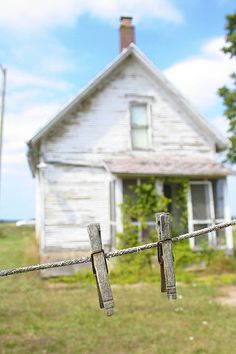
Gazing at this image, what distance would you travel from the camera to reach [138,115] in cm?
1673

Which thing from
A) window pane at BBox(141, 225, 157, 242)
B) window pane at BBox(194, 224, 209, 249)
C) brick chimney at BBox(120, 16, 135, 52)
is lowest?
window pane at BBox(194, 224, 209, 249)

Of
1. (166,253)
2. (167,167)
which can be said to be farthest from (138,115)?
(166,253)

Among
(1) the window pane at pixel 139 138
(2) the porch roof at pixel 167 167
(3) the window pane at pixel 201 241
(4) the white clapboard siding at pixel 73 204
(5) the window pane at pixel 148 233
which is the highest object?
(1) the window pane at pixel 139 138

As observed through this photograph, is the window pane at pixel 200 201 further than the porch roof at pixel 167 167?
Yes

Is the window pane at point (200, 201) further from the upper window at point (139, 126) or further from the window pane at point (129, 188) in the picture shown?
the upper window at point (139, 126)

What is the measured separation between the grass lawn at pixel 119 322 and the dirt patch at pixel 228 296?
0.69ft

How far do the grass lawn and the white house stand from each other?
348cm

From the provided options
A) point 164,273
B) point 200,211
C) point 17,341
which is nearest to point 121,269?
point 200,211

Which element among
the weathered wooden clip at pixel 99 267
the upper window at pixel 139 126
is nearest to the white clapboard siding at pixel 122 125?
the upper window at pixel 139 126

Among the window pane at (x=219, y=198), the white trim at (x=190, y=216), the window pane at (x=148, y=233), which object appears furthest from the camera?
the window pane at (x=219, y=198)

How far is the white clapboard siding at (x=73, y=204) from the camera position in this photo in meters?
15.3

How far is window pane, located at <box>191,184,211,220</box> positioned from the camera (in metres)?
15.8

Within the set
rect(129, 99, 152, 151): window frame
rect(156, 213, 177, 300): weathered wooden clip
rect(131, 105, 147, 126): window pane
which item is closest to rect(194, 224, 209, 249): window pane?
rect(129, 99, 152, 151): window frame

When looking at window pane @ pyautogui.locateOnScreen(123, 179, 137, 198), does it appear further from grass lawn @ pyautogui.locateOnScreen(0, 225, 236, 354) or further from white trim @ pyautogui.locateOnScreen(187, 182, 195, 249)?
grass lawn @ pyautogui.locateOnScreen(0, 225, 236, 354)
